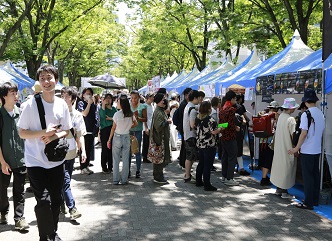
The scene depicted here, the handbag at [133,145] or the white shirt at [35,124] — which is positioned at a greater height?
the white shirt at [35,124]

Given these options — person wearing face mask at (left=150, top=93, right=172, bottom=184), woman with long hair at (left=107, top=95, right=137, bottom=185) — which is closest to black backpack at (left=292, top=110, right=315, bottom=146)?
person wearing face mask at (left=150, top=93, right=172, bottom=184)

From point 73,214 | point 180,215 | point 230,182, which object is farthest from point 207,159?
point 73,214

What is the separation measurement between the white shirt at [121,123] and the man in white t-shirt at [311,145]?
3.06 meters

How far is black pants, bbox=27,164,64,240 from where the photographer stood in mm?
3809

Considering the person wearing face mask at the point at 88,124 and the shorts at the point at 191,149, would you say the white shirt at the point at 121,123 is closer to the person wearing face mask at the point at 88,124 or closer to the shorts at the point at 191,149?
the shorts at the point at 191,149

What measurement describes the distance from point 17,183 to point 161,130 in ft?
10.5

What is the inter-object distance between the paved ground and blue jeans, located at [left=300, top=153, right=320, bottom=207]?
284 millimetres

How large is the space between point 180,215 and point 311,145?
2294mm

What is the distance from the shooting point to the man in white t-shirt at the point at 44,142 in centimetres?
Answer: 372

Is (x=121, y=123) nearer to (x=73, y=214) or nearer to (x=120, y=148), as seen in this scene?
(x=120, y=148)

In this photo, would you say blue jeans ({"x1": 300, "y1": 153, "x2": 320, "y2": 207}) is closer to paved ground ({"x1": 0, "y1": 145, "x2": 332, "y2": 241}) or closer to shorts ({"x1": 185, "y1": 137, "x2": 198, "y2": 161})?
paved ground ({"x1": 0, "y1": 145, "x2": 332, "y2": 241})

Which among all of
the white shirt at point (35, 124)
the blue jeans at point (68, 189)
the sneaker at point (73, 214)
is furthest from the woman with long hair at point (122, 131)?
the white shirt at point (35, 124)

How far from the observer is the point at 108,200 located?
6.45 m

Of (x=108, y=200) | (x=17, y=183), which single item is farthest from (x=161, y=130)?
(x=17, y=183)
